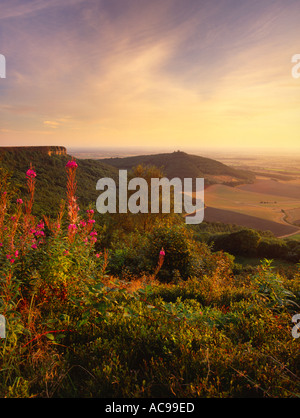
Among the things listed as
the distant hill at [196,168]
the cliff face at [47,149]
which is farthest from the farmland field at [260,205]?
the cliff face at [47,149]

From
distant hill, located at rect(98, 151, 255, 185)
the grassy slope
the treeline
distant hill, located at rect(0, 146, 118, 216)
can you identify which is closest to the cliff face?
distant hill, located at rect(0, 146, 118, 216)

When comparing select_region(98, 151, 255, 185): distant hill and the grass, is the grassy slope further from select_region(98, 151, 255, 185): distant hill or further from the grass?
the grass

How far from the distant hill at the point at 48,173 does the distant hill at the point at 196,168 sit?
2333 centimetres

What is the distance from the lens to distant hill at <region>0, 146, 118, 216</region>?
32.3 metres

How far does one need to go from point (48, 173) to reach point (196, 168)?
5431 cm

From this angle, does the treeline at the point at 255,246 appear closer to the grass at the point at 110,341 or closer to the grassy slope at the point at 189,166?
the grass at the point at 110,341

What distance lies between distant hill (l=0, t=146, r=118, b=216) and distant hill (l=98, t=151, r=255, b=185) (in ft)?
76.5

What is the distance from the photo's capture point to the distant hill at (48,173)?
106ft

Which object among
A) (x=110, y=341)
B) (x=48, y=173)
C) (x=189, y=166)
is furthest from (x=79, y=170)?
(x=189, y=166)

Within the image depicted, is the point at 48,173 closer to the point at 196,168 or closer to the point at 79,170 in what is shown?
the point at 79,170

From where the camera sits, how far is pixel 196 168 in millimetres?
83562

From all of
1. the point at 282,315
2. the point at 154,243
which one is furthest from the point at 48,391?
the point at 154,243

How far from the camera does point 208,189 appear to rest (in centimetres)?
6412

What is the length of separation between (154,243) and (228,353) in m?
6.12
